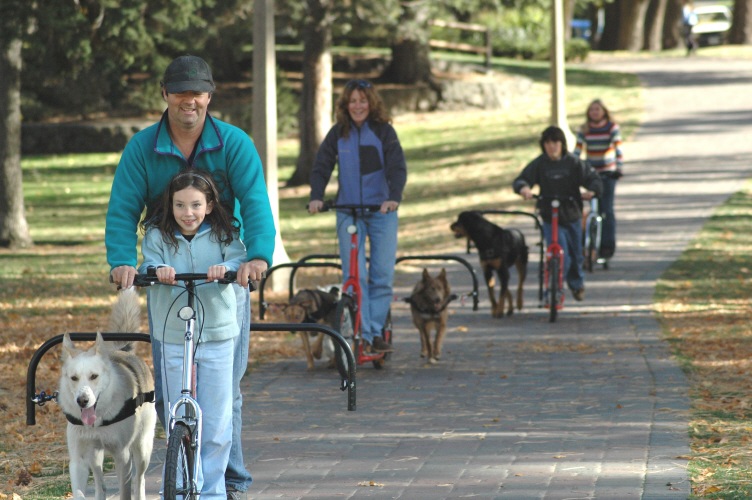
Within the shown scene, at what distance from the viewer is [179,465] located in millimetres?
4934

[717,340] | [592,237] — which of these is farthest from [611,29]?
[717,340]

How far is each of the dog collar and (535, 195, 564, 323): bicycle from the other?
24.9 ft

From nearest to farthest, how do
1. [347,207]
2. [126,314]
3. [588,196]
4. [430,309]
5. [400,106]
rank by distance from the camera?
1. [126,314]
2. [347,207]
3. [430,309]
4. [588,196]
5. [400,106]

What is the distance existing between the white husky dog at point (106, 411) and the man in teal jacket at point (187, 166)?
21 centimetres

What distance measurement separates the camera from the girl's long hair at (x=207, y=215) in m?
5.10

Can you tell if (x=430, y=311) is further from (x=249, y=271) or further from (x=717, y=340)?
(x=249, y=271)

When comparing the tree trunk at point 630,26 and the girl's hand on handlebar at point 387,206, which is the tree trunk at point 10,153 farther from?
the tree trunk at point 630,26

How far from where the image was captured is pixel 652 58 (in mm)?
47844

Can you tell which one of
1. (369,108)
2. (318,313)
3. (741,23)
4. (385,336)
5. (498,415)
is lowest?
(498,415)

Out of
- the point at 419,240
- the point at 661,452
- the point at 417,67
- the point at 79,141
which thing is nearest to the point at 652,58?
the point at 417,67

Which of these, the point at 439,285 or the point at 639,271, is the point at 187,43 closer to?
the point at 639,271

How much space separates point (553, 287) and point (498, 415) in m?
4.30

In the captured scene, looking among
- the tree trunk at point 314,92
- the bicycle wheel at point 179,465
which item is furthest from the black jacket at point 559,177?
the tree trunk at point 314,92

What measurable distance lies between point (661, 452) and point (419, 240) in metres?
13.0
